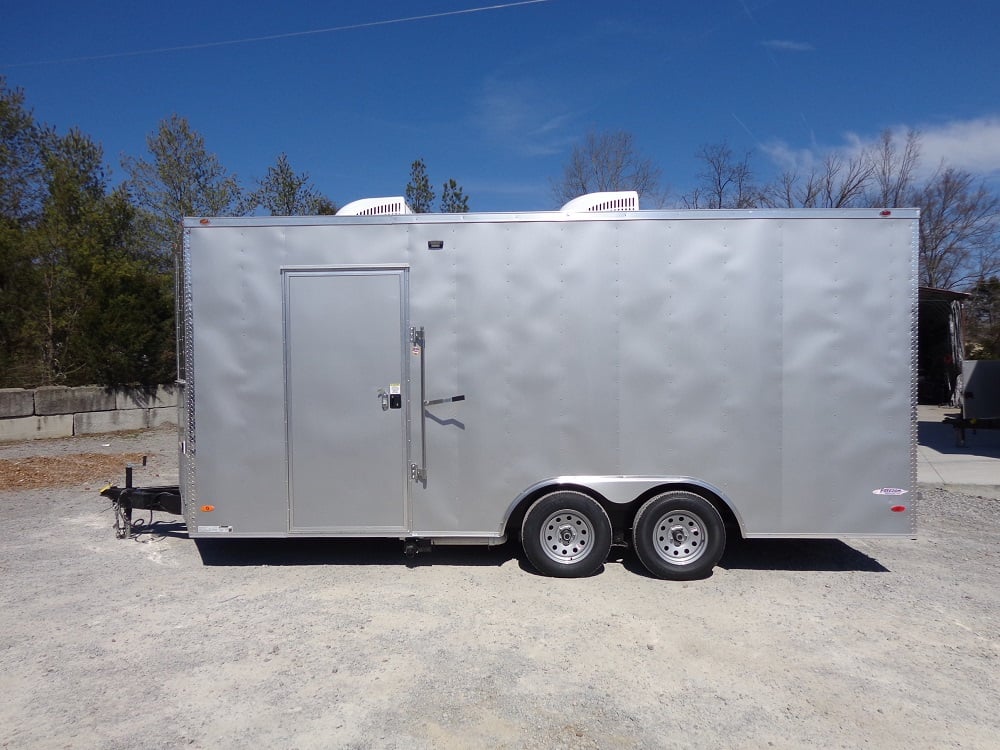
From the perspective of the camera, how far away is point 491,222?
5.30 metres

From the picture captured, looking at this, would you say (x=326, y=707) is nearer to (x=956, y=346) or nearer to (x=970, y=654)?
(x=970, y=654)

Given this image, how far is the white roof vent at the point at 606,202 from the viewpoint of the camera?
18.2 ft

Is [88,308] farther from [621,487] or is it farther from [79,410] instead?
[621,487]

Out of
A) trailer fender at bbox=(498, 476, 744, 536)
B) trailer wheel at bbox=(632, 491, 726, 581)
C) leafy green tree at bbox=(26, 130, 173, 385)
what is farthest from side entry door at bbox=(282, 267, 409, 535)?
leafy green tree at bbox=(26, 130, 173, 385)

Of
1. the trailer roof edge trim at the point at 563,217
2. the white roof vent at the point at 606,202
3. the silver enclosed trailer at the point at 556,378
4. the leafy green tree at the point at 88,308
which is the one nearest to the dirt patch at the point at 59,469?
the leafy green tree at the point at 88,308

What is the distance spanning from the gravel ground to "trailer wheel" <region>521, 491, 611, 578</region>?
0.15 m

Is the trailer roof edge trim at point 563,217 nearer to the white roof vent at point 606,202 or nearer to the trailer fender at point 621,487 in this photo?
the white roof vent at point 606,202

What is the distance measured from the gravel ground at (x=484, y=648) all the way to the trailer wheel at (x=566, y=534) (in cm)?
15

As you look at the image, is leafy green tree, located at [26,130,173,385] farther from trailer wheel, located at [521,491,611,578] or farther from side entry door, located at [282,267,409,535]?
trailer wheel, located at [521,491,611,578]

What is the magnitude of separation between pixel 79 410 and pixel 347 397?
423 inches

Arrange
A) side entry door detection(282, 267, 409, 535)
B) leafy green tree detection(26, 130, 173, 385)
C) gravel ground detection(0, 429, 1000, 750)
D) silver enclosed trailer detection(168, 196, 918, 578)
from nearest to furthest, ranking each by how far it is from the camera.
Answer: gravel ground detection(0, 429, 1000, 750)
silver enclosed trailer detection(168, 196, 918, 578)
side entry door detection(282, 267, 409, 535)
leafy green tree detection(26, 130, 173, 385)

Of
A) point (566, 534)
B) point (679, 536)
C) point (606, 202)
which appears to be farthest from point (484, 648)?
point (606, 202)

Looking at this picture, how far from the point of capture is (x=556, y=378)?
5293 millimetres

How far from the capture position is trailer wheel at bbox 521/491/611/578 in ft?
17.4
